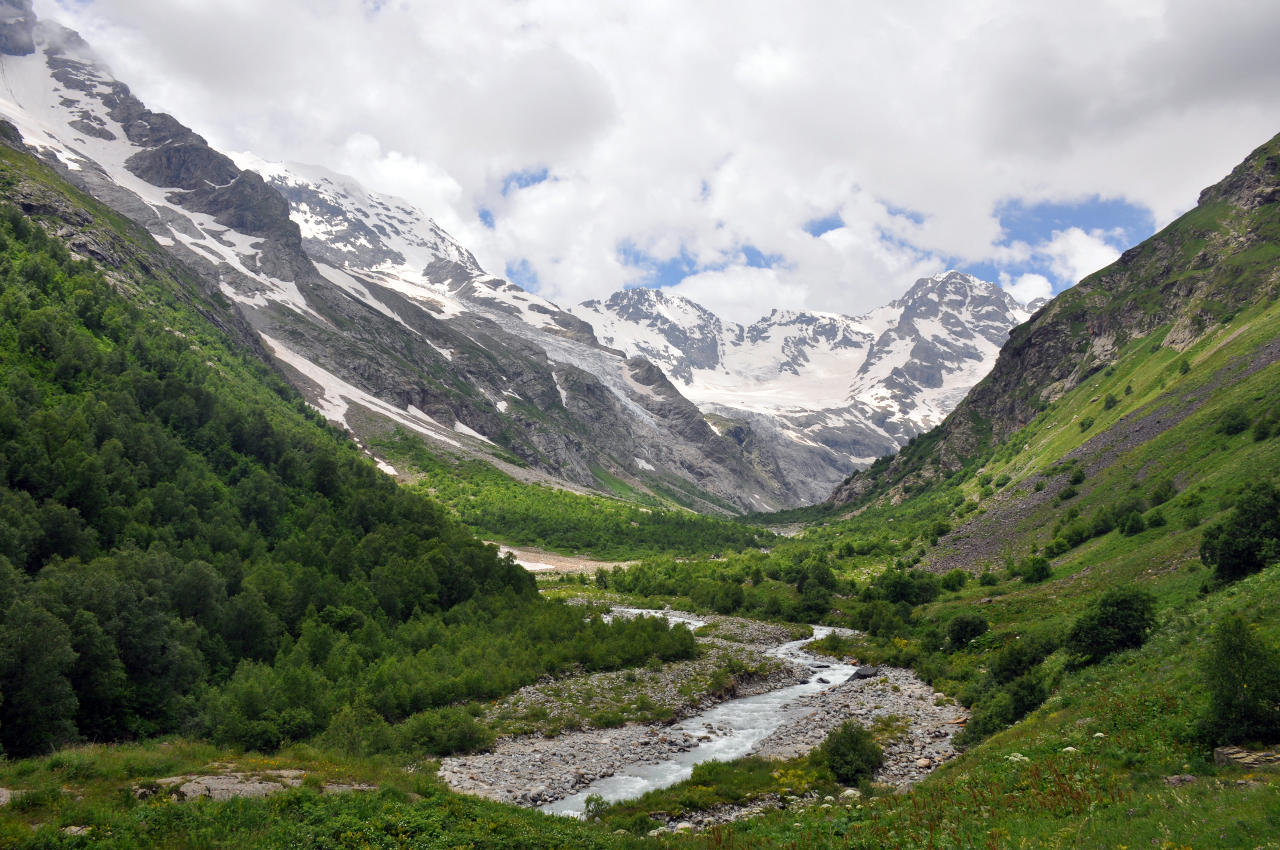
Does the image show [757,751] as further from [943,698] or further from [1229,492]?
[1229,492]

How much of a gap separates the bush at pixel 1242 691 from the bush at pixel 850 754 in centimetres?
1350

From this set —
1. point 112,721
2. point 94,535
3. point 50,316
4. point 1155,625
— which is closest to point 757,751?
point 1155,625

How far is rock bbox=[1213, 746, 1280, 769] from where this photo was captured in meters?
15.9

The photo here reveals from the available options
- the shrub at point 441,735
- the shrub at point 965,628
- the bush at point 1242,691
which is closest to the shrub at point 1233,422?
the shrub at point 965,628

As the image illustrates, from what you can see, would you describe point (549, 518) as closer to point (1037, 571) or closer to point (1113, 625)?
point (1037, 571)

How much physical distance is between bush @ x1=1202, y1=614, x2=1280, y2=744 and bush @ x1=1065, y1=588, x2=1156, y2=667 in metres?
11.5

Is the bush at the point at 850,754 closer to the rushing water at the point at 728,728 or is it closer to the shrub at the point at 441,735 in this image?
the rushing water at the point at 728,728

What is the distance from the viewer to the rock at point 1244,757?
52.2ft

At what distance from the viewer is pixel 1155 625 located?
29.0 m

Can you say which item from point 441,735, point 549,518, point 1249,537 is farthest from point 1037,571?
point 549,518

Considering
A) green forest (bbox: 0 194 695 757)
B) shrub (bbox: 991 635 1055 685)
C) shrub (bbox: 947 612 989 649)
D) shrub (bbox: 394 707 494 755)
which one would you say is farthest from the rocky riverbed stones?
green forest (bbox: 0 194 695 757)

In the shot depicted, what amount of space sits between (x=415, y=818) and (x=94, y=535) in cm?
3236

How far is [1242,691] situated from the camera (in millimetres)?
17328

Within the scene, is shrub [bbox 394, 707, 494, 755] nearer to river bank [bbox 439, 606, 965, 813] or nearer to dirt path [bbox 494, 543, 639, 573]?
river bank [bbox 439, 606, 965, 813]
